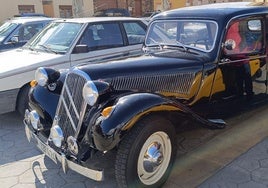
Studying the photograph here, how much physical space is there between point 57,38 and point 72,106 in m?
3.00

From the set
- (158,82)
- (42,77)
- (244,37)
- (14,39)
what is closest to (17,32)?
(14,39)

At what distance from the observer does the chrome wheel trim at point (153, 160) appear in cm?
299

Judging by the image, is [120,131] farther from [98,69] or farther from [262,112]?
[262,112]

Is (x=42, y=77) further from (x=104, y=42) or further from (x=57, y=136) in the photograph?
(x=104, y=42)

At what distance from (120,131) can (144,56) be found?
128 centimetres

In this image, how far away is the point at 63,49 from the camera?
5562 millimetres

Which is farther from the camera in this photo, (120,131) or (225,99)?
(225,99)

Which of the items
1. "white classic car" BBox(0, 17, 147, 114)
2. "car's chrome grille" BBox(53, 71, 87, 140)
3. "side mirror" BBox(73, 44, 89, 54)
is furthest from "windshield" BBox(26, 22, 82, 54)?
"car's chrome grille" BBox(53, 71, 87, 140)

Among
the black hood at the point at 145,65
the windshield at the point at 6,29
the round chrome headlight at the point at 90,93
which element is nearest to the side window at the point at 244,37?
the black hood at the point at 145,65

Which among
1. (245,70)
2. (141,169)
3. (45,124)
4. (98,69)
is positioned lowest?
(141,169)

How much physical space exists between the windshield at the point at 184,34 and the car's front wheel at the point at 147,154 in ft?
4.25

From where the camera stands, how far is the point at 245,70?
4168 millimetres

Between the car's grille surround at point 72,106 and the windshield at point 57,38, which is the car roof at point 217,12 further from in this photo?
the windshield at point 57,38

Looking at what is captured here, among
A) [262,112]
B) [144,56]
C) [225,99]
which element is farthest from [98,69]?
[262,112]
